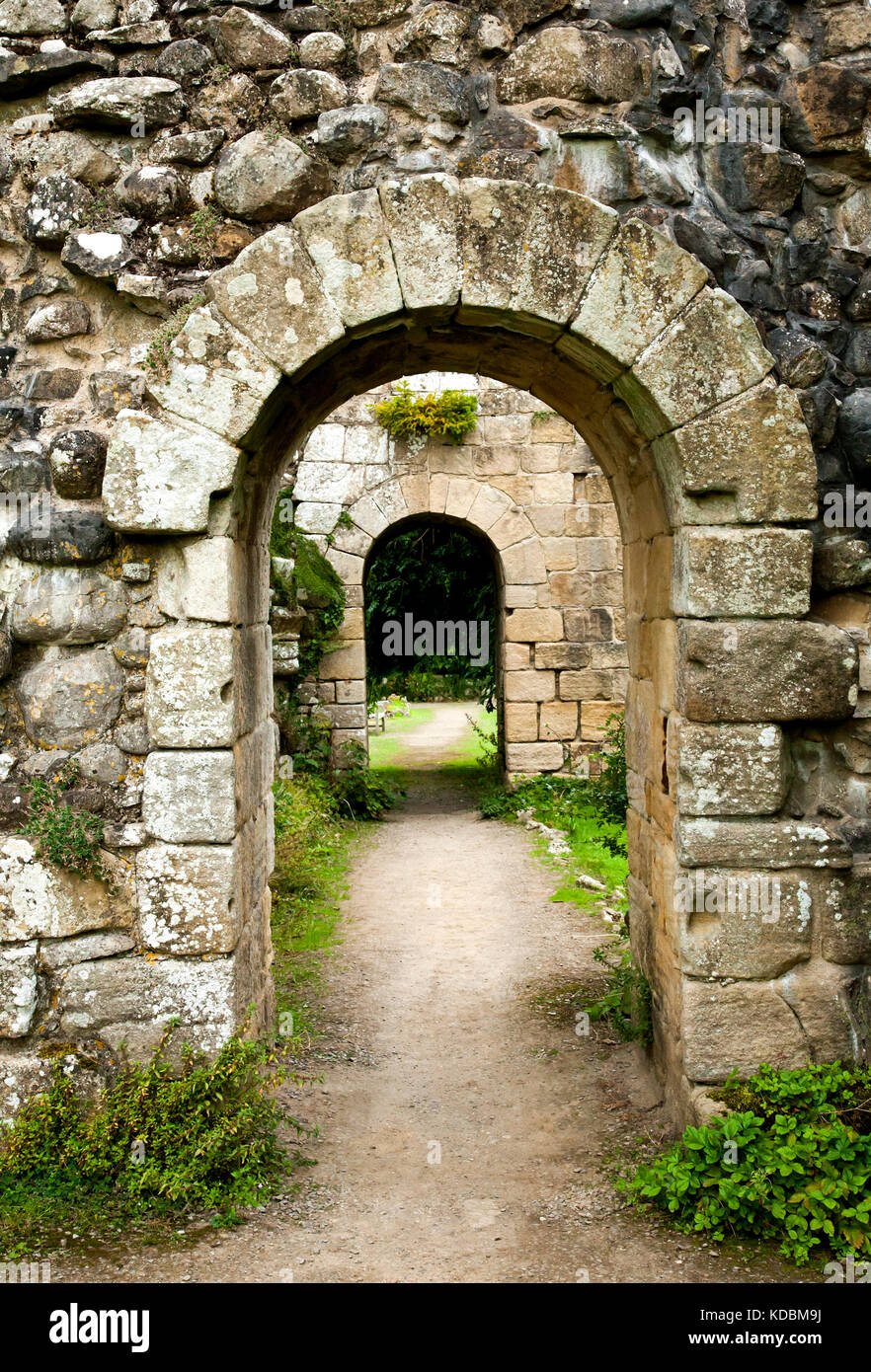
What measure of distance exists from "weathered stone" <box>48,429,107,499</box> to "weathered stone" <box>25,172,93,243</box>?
2.43 feet

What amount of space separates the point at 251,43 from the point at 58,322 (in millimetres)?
1196

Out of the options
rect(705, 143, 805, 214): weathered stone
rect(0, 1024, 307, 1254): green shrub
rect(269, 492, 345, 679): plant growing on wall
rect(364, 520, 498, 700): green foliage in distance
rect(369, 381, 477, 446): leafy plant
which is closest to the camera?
rect(0, 1024, 307, 1254): green shrub

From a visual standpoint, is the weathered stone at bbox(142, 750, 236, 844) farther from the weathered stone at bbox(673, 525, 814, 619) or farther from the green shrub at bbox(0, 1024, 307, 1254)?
the weathered stone at bbox(673, 525, 814, 619)

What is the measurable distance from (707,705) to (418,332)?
176cm

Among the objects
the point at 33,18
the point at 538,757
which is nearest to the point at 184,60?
the point at 33,18

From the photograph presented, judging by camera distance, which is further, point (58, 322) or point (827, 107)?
point (827, 107)

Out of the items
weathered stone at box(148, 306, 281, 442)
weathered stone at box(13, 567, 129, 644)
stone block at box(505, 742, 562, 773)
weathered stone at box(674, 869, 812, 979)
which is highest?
weathered stone at box(148, 306, 281, 442)

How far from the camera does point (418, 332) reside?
3943 millimetres

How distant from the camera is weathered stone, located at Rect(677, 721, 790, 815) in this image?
3.50 m

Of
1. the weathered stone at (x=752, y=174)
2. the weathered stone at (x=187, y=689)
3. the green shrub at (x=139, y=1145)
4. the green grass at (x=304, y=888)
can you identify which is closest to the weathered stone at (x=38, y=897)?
the green shrub at (x=139, y=1145)

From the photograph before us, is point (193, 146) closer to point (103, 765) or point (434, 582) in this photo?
point (103, 765)

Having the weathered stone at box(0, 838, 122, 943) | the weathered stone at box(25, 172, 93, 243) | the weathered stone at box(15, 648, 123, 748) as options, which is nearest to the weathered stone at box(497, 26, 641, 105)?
the weathered stone at box(25, 172, 93, 243)

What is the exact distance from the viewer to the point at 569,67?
11.9ft

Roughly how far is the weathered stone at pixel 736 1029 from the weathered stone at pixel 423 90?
3.13 meters
